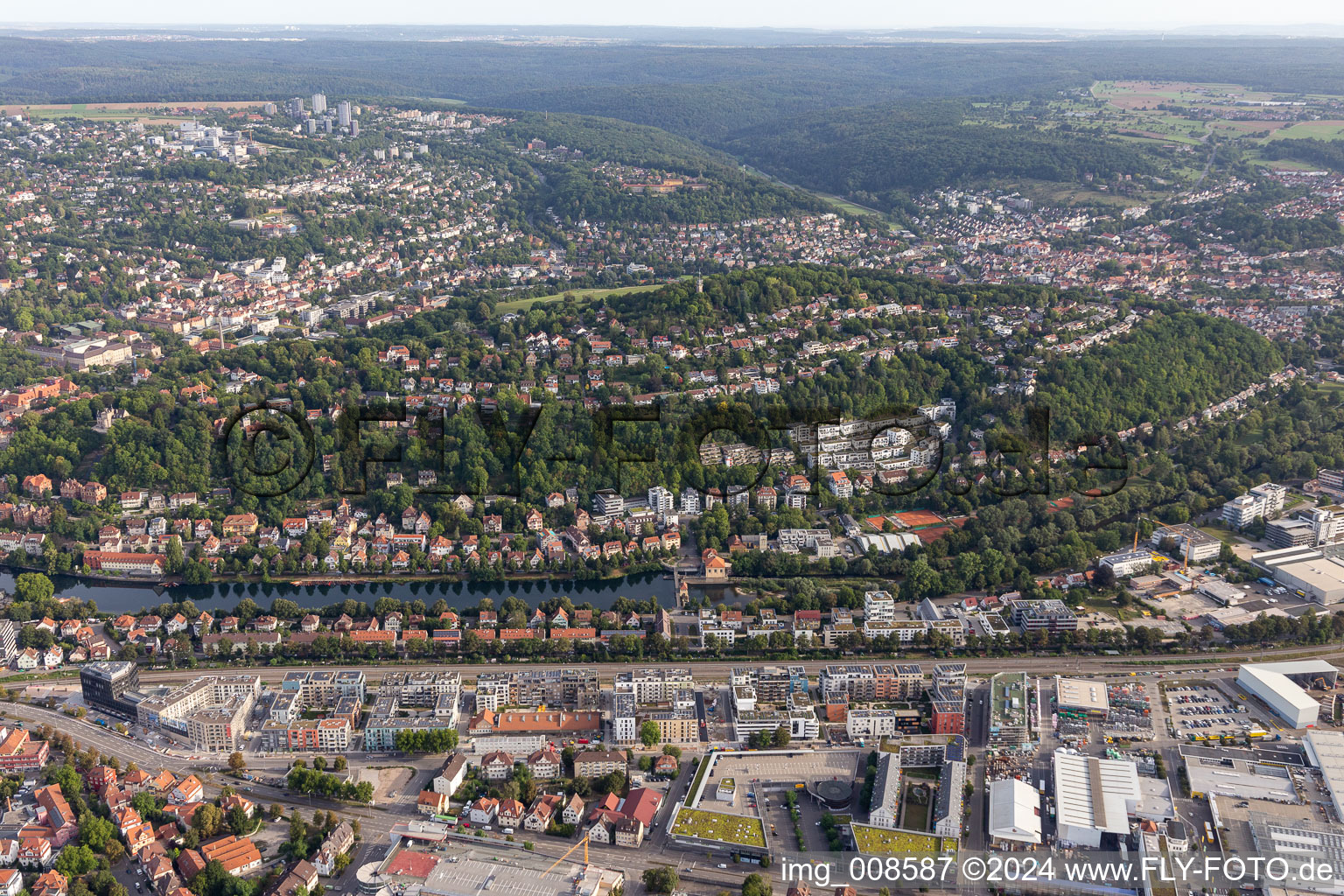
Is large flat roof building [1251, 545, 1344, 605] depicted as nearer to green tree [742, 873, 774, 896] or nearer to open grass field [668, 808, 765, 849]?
open grass field [668, 808, 765, 849]

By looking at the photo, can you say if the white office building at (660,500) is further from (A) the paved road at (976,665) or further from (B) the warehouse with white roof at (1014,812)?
(B) the warehouse with white roof at (1014,812)

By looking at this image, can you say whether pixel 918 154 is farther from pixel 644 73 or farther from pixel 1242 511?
pixel 644 73

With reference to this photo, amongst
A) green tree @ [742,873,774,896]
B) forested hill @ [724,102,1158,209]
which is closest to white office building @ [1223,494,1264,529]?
green tree @ [742,873,774,896]

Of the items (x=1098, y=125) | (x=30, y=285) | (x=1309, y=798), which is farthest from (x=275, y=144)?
(x=1309, y=798)

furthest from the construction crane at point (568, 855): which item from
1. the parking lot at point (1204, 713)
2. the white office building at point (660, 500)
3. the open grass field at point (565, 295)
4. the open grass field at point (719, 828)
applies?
the open grass field at point (565, 295)

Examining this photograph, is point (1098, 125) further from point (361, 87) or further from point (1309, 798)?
point (1309, 798)

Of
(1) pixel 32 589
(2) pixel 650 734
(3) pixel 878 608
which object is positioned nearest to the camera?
(2) pixel 650 734

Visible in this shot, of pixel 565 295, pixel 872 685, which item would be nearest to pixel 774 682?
pixel 872 685
